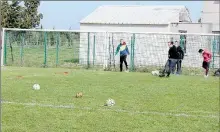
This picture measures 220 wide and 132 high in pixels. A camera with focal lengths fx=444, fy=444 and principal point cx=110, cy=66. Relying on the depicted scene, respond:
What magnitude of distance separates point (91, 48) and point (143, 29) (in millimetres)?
4909

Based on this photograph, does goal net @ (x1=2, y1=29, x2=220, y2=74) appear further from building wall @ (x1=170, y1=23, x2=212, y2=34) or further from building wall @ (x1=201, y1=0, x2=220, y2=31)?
building wall @ (x1=201, y1=0, x2=220, y2=31)

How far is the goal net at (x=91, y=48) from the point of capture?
24.4 meters

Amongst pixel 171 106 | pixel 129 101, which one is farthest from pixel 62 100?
pixel 171 106

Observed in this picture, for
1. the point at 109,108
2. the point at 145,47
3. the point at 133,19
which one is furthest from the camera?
the point at 133,19

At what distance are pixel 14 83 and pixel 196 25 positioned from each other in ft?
53.0

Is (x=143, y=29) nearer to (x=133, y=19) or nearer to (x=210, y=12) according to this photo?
(x=133, y=19)

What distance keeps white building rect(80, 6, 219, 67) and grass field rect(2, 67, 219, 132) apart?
954 centimetres

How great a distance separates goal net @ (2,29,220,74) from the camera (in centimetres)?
2438

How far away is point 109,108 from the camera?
9789 mm

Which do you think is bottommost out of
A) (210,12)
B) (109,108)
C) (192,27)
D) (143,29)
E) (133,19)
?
(109,108)

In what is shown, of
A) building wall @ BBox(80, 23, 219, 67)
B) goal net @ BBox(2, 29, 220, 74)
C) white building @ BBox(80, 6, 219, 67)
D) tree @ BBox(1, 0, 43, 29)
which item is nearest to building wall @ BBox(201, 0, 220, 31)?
white building @ BBox(80, 6, 219, 67)

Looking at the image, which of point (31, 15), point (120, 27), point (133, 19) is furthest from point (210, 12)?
point (31, 15)

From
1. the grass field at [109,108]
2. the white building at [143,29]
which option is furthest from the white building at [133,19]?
the grass field at [109,108]

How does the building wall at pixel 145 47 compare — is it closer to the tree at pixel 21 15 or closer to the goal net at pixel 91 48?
the goal net at pixel 91 48
